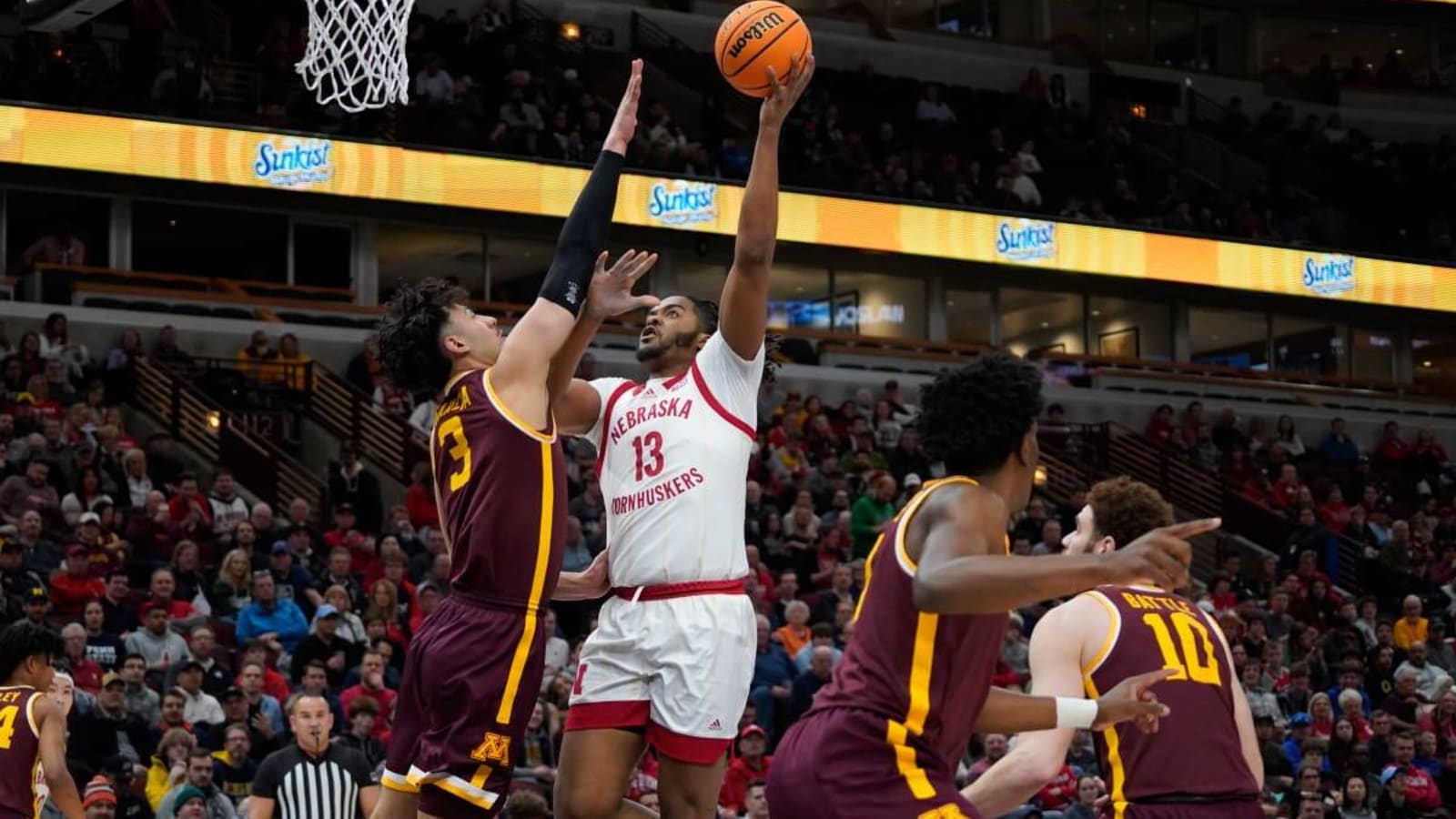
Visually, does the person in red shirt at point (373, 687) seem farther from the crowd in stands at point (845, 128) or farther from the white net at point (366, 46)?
the crowd in stands at point (845, 128)

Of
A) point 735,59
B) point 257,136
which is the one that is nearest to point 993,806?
point 735,59

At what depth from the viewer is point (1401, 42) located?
39.1 meters

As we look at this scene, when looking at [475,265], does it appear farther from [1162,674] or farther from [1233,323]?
[1162,674]

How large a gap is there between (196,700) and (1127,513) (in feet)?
28.1

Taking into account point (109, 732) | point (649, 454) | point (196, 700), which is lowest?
point (109, 732)

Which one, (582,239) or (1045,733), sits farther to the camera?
(582,239)

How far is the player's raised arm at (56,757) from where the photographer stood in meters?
8.86

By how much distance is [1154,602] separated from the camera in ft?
22.4

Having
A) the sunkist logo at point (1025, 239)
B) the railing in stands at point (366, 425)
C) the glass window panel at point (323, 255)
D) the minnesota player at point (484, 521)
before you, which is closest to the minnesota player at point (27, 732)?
the minnesota player at point (484, 521)

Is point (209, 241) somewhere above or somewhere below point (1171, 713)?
above

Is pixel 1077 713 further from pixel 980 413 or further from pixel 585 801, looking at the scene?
pixel 585 801

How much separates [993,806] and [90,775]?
315 inches

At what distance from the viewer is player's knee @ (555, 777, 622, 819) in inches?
259

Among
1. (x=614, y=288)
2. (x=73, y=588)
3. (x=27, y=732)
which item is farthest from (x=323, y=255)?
(x=614, y=288)
